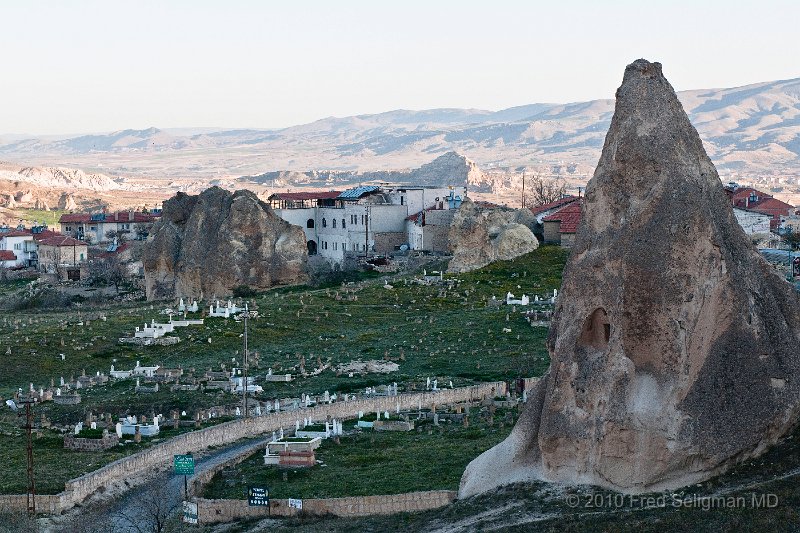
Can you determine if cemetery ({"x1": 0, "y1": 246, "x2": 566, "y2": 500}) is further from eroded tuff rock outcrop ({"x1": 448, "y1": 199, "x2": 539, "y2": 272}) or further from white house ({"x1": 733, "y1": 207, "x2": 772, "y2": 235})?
white house ({"x1": 733, "y1": 207, "x2": 772, "y2": 235})

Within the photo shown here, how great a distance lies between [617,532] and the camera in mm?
25109

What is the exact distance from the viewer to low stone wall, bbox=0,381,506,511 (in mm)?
35938

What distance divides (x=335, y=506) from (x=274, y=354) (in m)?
26.2

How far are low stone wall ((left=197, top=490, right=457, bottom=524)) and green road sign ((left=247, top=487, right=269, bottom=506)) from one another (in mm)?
108

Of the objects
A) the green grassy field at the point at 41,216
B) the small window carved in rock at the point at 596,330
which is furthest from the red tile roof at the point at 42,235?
the small window carved in rock at the point at 596,330

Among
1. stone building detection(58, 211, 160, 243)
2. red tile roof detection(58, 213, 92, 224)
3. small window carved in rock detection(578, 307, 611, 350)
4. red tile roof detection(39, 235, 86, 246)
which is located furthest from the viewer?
red tile roof detection(58, 213, 92, 224)

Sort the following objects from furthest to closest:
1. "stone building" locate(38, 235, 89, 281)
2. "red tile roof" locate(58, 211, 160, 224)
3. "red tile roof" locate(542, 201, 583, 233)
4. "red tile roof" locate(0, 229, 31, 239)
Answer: "red tile roof" locate(58, 211, 160, 224) < "red tile roof" locate(0, 229, 31, 239) < "stone building" locate(38, 235, 89, 281) < "red tile roof" locate(542, 201, 583, 233)

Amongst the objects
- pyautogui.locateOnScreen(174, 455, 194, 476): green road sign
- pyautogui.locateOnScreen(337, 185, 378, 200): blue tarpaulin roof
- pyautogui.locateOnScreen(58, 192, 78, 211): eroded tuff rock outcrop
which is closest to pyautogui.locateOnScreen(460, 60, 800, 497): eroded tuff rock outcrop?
pyautogui.locateOnScreen(174, 455, 194, 476): green road sign

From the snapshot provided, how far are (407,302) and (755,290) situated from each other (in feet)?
135

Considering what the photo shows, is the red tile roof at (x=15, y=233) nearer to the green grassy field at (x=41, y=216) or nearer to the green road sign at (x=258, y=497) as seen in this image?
the green grassy field at (x=41, y=216)

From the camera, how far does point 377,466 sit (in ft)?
118

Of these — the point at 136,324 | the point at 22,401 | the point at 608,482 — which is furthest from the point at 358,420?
the point at 136,324

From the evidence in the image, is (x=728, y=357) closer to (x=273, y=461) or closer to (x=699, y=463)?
(x=699, y=463)

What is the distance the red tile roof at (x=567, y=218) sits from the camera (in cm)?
7906
